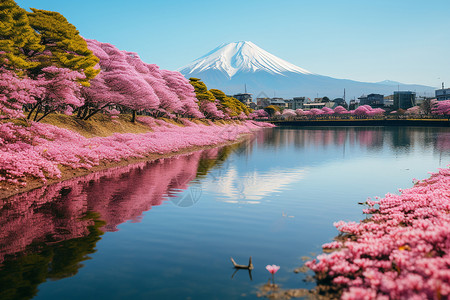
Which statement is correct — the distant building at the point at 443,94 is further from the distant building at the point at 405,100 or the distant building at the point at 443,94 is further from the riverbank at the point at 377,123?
the riverbank at the point at 377,123

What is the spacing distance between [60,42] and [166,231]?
19788 mm

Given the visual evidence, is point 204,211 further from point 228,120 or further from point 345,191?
point 228,120

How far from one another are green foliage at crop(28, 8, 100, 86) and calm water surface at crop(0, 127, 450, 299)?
10.4 metres

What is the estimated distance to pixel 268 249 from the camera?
6777 mm

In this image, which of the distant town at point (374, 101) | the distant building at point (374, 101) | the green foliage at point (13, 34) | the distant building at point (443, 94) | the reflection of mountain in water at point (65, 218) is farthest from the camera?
the distant building at point (374, 101)

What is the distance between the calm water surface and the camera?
5234 millimetres

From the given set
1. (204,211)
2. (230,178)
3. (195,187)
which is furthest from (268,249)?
(230,178)

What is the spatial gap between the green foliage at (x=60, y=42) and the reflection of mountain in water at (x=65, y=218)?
10090mm

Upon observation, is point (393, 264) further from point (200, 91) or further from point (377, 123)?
point (377, 123)

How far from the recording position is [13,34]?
18.1m

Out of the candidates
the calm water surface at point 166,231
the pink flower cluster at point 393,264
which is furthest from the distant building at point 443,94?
the pink flower cluster at point 393,264

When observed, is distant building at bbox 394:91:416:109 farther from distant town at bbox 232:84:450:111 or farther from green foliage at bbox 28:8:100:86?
green foliage at bbox 28:8:100:86

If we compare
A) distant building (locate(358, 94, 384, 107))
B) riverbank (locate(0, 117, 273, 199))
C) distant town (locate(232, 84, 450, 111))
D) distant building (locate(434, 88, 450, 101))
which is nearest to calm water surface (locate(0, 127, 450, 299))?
riverbank (locate(0, 117, 273, 199))

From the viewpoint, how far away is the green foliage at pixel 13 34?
17.1 metres
